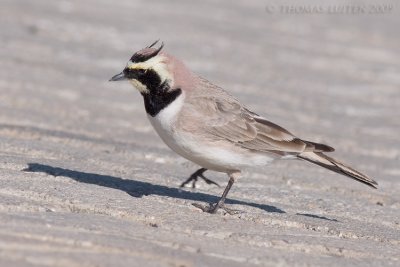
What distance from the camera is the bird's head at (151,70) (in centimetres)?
668

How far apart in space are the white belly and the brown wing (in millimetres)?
96

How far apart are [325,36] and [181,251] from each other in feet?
30.2

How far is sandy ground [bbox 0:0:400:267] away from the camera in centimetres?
536

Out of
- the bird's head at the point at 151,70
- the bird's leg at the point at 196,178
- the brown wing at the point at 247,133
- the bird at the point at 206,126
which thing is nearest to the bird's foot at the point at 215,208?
the bird at the point at 206,126

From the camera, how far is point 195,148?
6504 millimetres

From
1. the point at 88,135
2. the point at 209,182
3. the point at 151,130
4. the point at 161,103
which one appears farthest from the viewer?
the point at 151,130

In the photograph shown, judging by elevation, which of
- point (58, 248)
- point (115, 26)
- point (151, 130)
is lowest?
point (58, 248)

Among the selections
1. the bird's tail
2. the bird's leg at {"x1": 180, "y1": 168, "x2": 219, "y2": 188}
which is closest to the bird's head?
the bird's leg at {"x1": 180, "y1": 168, "x2": 219, "y2": 188}

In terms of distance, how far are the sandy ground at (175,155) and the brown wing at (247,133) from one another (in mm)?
423

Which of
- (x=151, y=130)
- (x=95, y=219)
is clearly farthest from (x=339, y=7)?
(x=95, y=219)

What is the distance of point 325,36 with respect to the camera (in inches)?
547

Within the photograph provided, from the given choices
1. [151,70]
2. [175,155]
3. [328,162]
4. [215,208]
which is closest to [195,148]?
[215,208]

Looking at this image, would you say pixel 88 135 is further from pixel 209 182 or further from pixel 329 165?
pixel 329 165

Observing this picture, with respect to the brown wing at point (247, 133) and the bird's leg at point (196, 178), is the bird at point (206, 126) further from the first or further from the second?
the bird's leg at point (196, 178)
